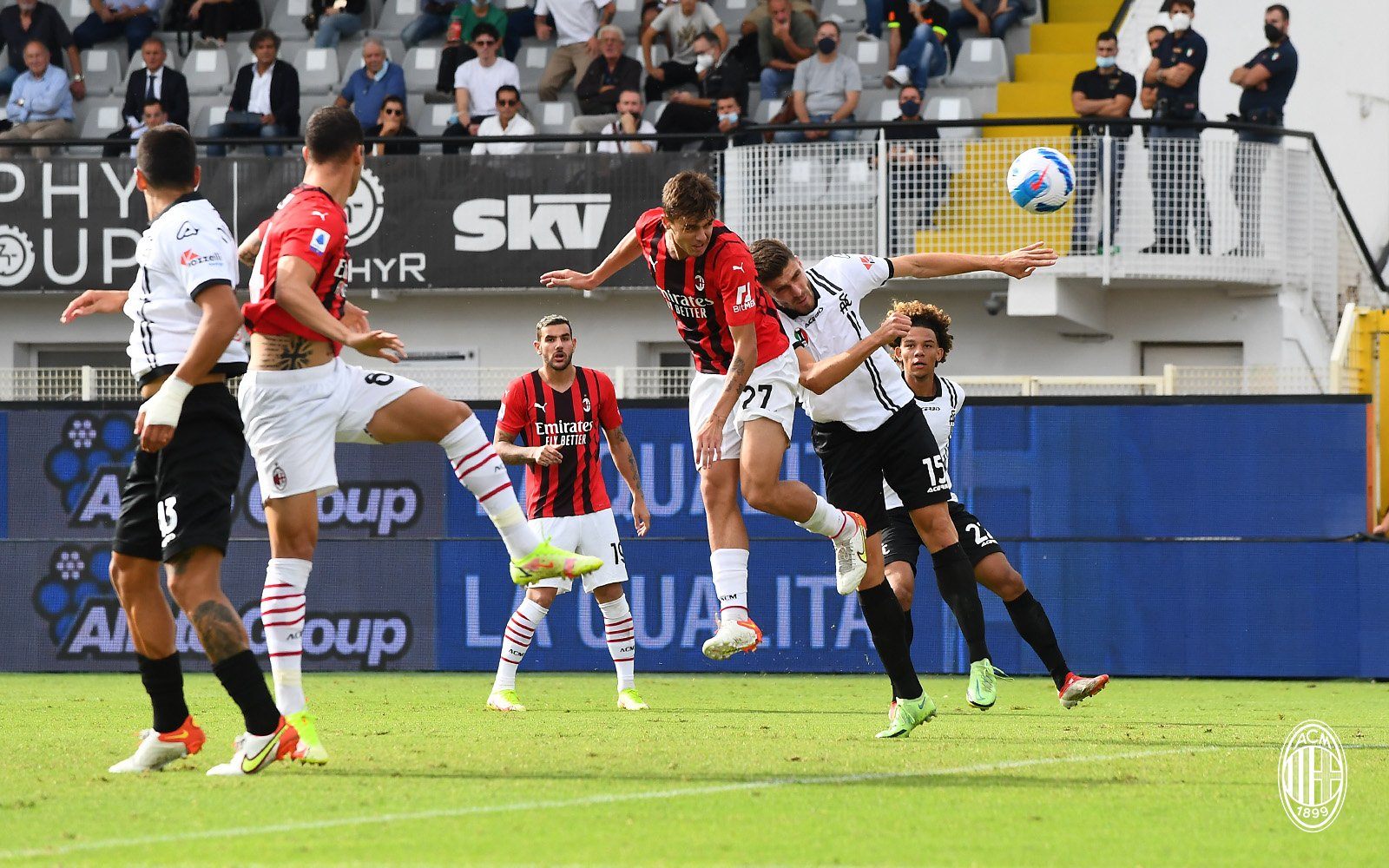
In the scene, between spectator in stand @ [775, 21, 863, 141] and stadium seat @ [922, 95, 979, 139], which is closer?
spectator in stand @ [775, 21, 863, 141]

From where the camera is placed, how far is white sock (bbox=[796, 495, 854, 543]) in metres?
8.48

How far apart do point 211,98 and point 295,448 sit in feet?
48.7

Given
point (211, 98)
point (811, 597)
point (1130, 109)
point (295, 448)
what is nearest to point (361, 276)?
point (211, 98)

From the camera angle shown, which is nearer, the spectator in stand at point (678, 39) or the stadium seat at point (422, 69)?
the spectator in stand at point (678, 39)

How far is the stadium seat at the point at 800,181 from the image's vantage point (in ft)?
57.9

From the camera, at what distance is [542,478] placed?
461 inches

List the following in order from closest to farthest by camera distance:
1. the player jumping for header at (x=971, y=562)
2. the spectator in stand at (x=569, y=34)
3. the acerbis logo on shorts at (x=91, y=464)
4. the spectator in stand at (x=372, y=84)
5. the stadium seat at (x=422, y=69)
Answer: the player jumping for header at (x=971, y=562)
the acerbis logo on shorts at (x=91, y=464)
the spectator in stand at (x=372, y=84)
the spectator in stand at (x=569, y=34)
the stadium seat at (x=422, y=69)

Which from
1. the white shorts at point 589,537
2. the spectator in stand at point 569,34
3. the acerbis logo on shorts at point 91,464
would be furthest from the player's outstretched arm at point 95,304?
the spectator in stand at point 569,34

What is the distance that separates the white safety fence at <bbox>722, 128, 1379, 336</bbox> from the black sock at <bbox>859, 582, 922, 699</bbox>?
889cm

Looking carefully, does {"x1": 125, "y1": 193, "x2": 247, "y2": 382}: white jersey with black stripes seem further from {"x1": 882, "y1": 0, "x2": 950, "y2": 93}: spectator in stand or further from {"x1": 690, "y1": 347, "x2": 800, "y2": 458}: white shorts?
{"x1": 882, "y1": 0, "x2": 950, "y2": 93}: spectator in stand

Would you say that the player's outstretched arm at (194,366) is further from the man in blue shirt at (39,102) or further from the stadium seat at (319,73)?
the stadium seat at (319,73)

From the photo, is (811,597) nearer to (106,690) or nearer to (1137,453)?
(1137,453)

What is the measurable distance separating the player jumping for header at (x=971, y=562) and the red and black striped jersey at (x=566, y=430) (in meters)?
1.85

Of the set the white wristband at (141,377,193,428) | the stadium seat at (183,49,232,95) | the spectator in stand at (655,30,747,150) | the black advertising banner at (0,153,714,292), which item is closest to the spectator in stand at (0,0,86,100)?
the stadium seat at (183,49,232,95)
